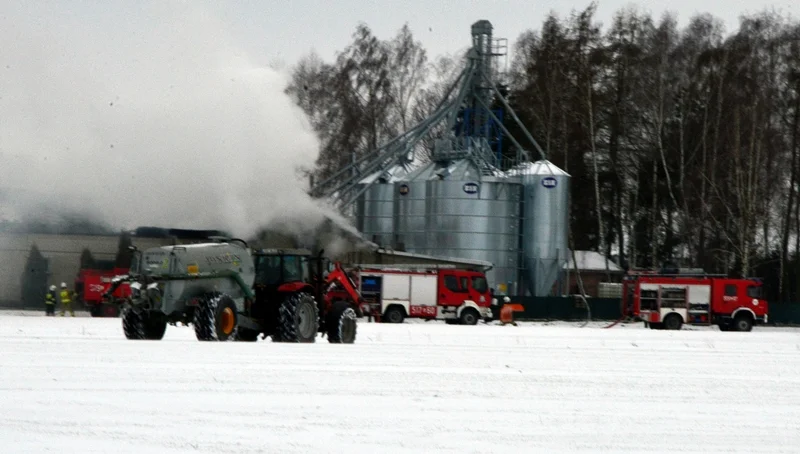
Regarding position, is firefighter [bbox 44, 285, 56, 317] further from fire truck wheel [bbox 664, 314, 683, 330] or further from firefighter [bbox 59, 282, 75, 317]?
fire truck wheel [bbox 664, 314, 683, 330]

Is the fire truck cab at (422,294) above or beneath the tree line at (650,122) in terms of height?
beneath

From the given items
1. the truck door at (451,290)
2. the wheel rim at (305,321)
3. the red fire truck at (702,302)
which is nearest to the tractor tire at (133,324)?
the wheel rim at (305,321)

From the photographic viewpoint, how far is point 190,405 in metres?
13.3

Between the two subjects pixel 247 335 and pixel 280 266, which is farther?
pixel 280 266

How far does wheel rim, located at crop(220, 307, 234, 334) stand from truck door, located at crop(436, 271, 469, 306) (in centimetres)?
2851

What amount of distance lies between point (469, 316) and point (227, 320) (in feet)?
94.5

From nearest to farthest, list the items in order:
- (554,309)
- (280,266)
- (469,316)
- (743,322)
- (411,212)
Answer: (280,266)
(743,322)
(469,316)
(554,309)
(411,212)

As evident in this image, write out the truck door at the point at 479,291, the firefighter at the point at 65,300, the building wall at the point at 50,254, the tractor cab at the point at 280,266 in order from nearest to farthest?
the tractor cab at the point at 280,266, the building wall at the point at 50,254, the firefighter at the point at 65,300, the truck door at the point at 479,291

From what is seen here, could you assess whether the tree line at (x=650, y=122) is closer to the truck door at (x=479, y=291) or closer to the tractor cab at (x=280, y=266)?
the truck door at (x=479, y=291)

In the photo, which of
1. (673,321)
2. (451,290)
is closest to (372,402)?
(451,290)

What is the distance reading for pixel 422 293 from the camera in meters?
53.2

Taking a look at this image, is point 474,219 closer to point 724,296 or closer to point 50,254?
point 724,296

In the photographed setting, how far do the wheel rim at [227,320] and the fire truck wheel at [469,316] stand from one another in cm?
2858

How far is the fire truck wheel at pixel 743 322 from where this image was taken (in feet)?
171
